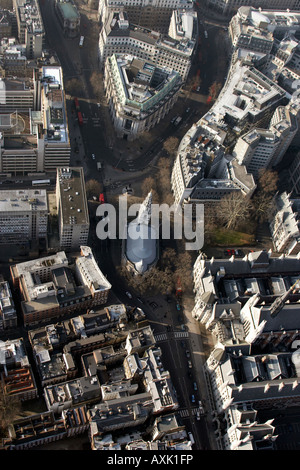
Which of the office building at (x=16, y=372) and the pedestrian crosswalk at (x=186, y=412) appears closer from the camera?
the office building at (x=16, y=372)

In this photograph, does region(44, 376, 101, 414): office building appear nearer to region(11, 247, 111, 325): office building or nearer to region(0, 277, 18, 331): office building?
region(11, 247, 111, 325): office building

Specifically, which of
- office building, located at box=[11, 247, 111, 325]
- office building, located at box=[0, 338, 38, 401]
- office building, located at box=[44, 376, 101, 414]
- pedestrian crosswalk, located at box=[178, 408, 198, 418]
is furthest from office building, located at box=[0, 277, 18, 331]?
pedestrian crosswalk, located at box=[178, 408, 198, 418]

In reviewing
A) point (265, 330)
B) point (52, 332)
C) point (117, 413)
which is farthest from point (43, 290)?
point (265, 330)

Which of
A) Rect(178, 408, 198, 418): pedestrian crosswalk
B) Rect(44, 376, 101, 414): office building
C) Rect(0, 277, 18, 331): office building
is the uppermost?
Rect(0, 277, 18, 331): office building

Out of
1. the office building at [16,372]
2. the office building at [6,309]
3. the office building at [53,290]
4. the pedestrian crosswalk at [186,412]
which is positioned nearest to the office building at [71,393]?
the office building at [16,372]

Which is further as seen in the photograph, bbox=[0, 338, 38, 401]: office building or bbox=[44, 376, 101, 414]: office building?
bbox=[0, 338, 38, 401]: office building

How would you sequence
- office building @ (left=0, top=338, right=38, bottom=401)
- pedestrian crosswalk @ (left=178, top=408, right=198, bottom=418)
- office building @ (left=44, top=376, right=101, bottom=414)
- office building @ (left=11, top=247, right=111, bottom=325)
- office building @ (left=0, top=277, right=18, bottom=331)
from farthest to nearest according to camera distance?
1. office building @ (left=11, top=247, right=111, bottom=325)
2. office building @ (left=0, top=277, right=18, bottom=331)
3. pedestrian crosswalk @ (left=178, top=408, right=198, bottom=418)
4. office building @ (left=0, top=338, right=38, bottom=401)
5. office building @ (left=44, top=376, right=101, bottom=414)

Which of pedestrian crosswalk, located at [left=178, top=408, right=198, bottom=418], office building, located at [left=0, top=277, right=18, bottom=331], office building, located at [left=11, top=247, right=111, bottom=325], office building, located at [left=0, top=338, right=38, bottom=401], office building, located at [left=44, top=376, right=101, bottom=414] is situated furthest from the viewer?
office building, located at [left=11, top=247, right=111, bottom=325]

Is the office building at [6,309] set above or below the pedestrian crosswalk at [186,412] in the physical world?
above

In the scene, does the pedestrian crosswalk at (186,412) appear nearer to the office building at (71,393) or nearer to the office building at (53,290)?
the office building at (71,393)

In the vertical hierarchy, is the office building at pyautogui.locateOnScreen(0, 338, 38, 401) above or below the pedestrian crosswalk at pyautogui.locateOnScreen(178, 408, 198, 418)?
above
